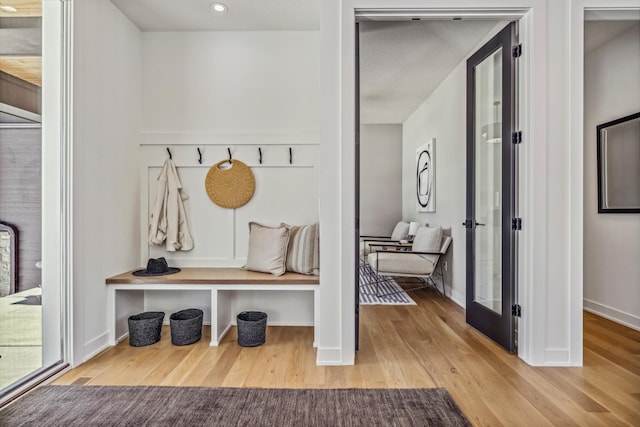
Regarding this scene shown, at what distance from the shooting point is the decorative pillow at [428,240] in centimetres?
416

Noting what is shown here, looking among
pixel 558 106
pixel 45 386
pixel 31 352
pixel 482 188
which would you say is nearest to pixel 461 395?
pixel 482 188

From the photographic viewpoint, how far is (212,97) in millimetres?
3059

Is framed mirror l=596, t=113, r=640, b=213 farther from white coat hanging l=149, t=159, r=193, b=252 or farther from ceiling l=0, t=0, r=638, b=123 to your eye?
white coat hanging l=149, t=159, r=193, b=252

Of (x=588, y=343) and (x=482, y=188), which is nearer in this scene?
(x=588, y=343)

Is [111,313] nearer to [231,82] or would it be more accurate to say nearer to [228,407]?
[228,407]

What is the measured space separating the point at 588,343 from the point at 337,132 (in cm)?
246

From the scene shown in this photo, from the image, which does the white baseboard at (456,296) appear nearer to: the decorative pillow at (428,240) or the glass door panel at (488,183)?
the decorative pillow at (428,240)

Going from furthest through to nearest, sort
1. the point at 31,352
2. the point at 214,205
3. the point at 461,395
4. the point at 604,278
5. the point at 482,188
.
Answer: the point at 604,278, the point at 214,205, the point at 482,188, the point at 31,352, the point at 461,395

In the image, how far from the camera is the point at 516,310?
2.39 meters

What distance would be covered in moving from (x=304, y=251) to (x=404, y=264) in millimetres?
1718

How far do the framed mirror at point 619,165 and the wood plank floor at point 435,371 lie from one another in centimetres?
114

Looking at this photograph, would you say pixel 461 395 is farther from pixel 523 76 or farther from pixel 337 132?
pixel 523 76

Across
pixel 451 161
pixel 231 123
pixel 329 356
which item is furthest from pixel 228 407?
pixel 451 161

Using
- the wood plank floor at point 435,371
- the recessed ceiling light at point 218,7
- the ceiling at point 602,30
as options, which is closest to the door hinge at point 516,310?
the wood plank floor at point 435,371
